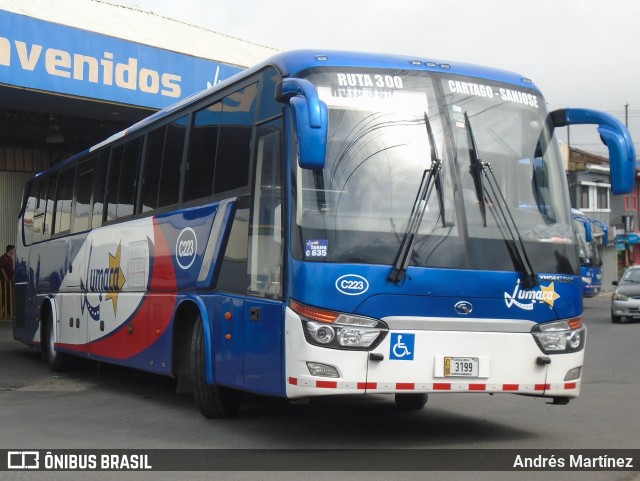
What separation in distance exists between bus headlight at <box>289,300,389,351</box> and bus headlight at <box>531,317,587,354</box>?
4.61 feet

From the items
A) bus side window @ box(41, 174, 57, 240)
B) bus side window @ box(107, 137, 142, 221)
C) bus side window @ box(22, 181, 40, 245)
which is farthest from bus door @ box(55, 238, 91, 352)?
bus side window @ box(22, 181, 40, 245)

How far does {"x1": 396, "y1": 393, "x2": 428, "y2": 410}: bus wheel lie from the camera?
1088 cm

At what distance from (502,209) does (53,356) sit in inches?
389

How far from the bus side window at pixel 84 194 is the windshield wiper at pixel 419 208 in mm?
7648

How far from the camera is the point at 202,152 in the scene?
34.6ft

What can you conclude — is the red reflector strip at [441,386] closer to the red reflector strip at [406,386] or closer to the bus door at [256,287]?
the red reflector strip at [406,386]

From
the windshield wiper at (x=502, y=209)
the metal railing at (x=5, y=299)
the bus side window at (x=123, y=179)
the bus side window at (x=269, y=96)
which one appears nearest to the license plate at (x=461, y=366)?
the windshield wiper at (x=502, y=209)

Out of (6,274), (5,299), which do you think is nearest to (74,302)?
(6,274)

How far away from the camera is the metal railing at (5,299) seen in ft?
89.3

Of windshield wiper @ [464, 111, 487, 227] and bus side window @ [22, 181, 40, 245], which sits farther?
bus side window @ [22, 181, 40, 245]

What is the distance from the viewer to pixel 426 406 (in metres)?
11.1

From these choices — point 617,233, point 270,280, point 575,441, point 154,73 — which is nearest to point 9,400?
point 270,280

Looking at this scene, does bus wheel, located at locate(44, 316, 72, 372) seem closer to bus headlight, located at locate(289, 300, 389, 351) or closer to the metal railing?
bus headlight, located at locate(289, 300, 389, 351)

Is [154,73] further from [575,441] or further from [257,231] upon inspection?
[575,441]
